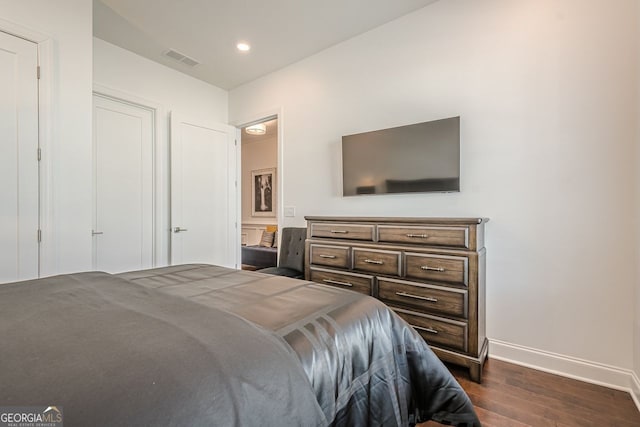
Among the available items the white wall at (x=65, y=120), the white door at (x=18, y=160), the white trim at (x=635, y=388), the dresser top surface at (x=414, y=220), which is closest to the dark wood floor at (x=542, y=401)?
the white trim at (x=635, y=388)

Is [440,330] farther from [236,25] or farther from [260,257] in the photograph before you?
[260,257]

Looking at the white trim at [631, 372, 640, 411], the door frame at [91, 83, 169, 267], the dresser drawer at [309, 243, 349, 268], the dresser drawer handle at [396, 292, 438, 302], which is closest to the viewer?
the white trim at [631, 372, 640, 411]

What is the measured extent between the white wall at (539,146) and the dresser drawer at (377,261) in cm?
57

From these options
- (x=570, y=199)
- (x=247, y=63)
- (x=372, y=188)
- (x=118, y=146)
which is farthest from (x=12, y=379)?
(x=247, y=63)

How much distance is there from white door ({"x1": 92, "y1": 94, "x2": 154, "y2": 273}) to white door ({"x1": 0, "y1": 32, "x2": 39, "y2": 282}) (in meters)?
0.99

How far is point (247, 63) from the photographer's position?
12.0 feet

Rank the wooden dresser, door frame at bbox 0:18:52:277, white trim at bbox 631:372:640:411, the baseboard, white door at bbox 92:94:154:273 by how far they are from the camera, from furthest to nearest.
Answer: white door at bbox 92:94:154:273 < door frame at bbox 0:18:52:277 < the wooden dresser < the baseboard < white trim at bbox 631:372:640:411

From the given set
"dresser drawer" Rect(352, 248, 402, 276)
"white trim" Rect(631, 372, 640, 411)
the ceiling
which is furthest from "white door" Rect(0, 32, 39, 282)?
"white trim" Rect(631, 372, 640, 411)

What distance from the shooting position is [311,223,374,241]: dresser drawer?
249cm

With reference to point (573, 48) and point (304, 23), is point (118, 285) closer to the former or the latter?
point (304, 23)

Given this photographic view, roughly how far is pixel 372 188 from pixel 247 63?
2257mm

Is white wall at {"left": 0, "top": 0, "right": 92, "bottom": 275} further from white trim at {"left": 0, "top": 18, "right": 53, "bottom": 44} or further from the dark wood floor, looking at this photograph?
the dark wood floor

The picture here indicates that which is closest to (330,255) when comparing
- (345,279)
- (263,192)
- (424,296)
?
(345,279)

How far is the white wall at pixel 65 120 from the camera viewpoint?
2.25 metres
